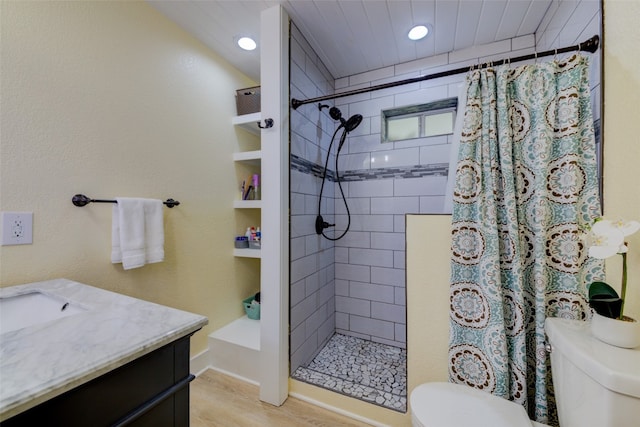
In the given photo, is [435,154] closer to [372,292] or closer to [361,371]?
[372,292]

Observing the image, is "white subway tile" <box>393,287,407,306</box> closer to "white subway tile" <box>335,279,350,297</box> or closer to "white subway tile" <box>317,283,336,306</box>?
"white subway tile" <box>335,279,350,297</box>

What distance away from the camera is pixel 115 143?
138 centimetres

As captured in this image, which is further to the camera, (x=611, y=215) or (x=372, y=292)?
(x=372, y=292)

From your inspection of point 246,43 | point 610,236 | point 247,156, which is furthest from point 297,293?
point 246,43

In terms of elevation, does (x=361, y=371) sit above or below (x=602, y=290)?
below

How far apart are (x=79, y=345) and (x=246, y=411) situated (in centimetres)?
121

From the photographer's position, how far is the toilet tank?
65 cm

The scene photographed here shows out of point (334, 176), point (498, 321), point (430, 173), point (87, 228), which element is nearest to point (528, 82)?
point (430, 173)

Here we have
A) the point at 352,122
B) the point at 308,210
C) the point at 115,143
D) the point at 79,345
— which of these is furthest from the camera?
the point at 352,122

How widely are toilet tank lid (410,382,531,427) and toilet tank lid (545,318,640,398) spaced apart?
29 cm

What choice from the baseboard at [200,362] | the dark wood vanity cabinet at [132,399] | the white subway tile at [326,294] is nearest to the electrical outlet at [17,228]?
the dark wood vanity cabinet at [132,399]

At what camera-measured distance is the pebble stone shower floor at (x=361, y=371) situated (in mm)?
1475

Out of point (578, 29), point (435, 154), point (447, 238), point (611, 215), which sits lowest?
point (447, 238)

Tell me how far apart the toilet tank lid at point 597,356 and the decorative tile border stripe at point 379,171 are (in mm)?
1283
